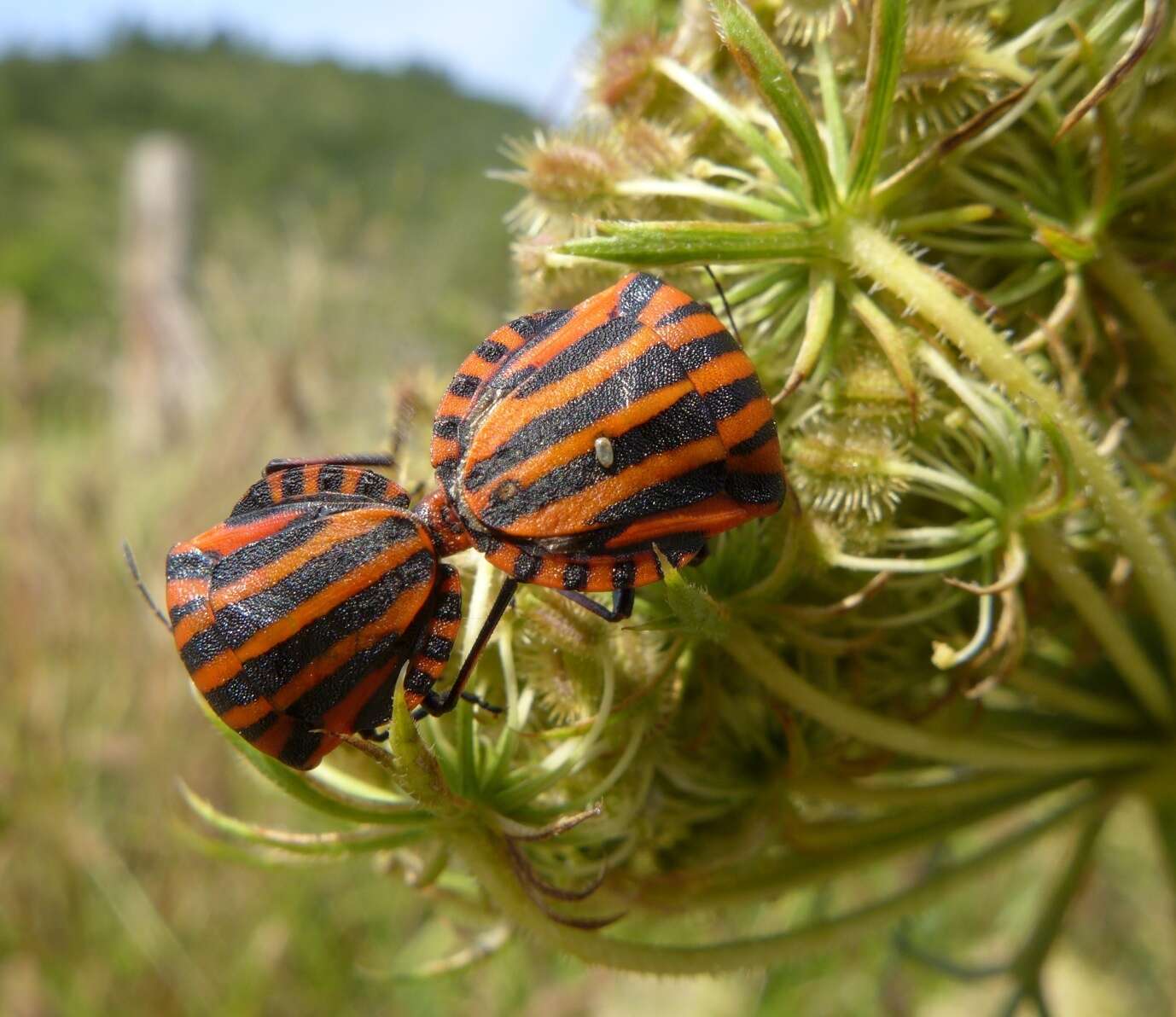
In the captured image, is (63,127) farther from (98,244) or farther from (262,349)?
(262,349)

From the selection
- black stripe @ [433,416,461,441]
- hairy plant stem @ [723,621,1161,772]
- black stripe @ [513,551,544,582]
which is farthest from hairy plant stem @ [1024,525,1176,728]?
black stripe @ [433,416,461,441]

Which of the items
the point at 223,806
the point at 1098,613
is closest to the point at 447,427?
the point at 1098,613

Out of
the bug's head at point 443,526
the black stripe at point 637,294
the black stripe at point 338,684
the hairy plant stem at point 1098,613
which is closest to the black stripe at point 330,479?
the bug's head at point 443,526

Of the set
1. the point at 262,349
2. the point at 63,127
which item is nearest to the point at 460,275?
the point at 262,349

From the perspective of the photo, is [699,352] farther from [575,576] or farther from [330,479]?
[330,479]

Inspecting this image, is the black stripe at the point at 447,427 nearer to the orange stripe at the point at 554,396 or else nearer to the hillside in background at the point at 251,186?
the orange stripe at the point at 554,396

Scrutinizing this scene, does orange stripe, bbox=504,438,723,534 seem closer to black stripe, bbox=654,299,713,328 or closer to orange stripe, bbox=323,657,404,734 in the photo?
black stripe, bbox=654,299,713,328
